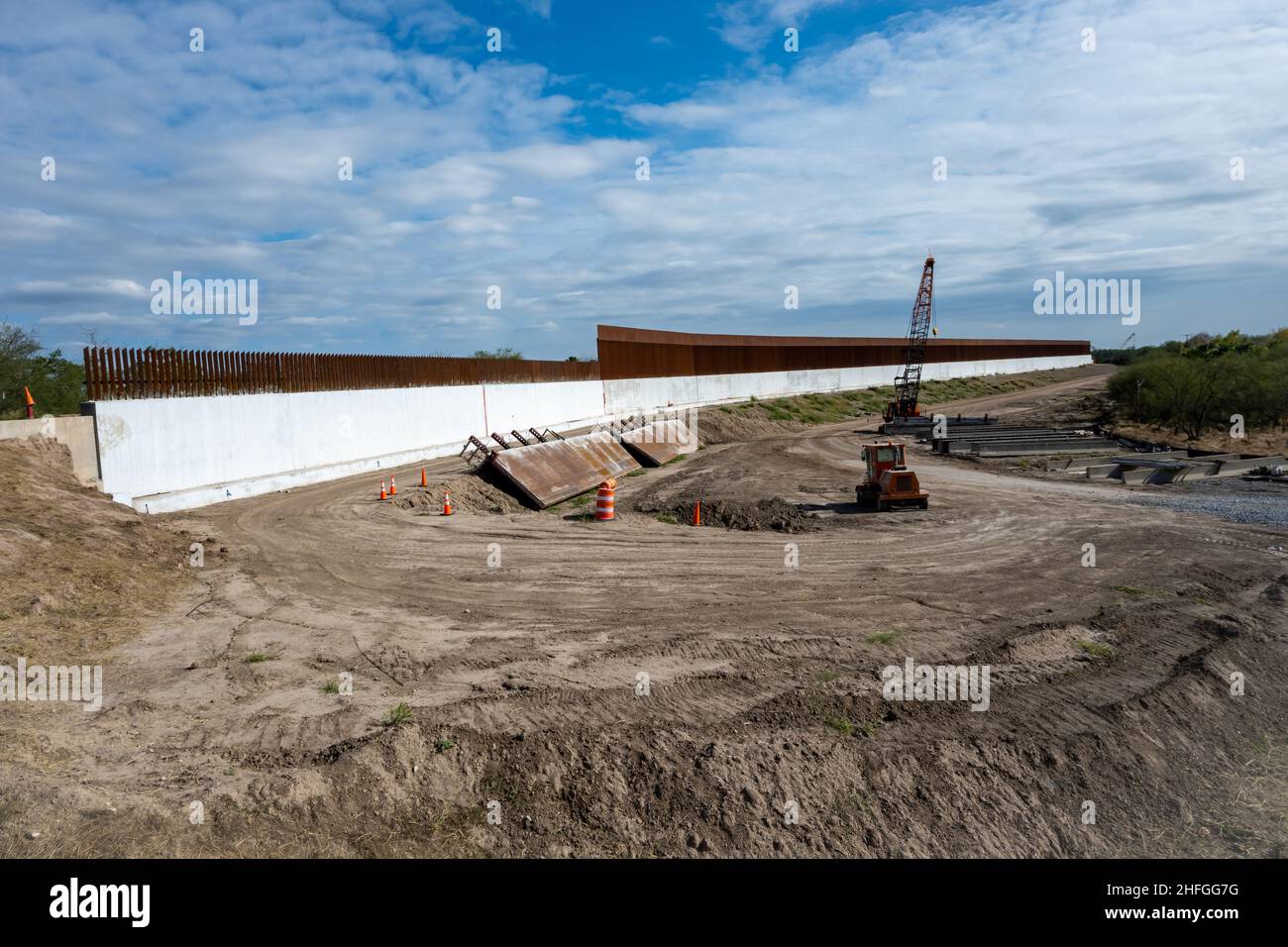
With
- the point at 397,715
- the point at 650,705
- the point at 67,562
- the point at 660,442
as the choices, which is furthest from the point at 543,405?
the point at 397,715

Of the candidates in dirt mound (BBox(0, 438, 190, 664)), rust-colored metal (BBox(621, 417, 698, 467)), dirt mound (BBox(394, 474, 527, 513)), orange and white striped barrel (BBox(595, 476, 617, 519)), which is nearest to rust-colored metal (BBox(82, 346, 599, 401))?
dirt mound (BBox(0, 438, 190, 664))

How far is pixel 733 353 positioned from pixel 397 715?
173 ft

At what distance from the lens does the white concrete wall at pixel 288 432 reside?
1722 centimetres

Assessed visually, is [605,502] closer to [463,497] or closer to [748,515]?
[748,515]

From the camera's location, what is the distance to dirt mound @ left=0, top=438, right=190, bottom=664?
9.02 meters

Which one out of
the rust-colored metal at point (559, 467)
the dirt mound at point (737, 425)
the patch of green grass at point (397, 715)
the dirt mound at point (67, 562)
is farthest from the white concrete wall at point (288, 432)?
the patch of green grass at point (397, 715)

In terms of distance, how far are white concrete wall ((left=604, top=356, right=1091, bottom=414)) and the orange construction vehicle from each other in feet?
87.0

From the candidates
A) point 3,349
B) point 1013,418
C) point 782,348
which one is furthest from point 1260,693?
point 782,348

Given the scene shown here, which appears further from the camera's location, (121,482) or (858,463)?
(858,463)

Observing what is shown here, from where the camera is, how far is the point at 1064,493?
77.2 feet

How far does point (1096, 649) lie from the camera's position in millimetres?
10156

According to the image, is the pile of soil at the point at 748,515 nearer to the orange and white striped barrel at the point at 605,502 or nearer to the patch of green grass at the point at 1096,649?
the orange and white striped barrel at the point at 605,502

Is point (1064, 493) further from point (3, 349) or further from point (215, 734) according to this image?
point (3, 349)
